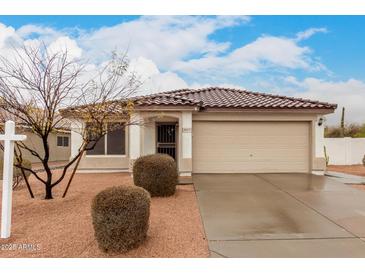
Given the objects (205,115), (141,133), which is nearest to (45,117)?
(141,133)

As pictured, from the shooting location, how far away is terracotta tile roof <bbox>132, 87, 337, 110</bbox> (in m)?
13.0

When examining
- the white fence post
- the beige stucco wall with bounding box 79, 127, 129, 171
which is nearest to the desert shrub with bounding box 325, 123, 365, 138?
the beige stucco wall with bounding box 79, 127, 129, 171

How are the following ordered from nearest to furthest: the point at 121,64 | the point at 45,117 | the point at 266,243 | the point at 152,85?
the point at 266,243
the point at 45,117
the point at 121,64
the point at 152,85

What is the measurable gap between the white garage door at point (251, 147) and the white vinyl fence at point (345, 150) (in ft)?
30.4

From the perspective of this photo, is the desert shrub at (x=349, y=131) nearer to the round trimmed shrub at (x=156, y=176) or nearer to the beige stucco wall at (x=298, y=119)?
the beige stucco wall at (x=298, y=119)

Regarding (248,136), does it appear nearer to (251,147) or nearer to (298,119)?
(251,147)

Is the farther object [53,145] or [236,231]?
[53,145]

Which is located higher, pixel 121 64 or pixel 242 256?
pixel 121 64

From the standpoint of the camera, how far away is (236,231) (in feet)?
19.3

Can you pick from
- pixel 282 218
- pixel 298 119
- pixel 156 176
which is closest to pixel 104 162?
pixel 156 176

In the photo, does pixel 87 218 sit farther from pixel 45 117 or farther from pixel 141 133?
pixel 141 133

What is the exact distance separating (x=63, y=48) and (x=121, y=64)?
1844 millimetres

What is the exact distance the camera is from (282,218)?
22.1ft

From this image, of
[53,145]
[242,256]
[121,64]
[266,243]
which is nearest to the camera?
[242,256]
